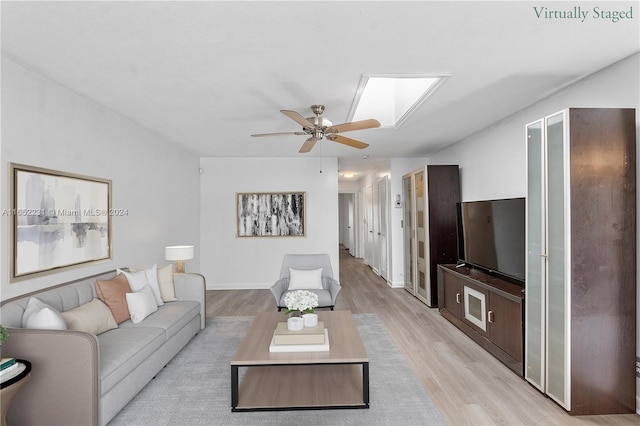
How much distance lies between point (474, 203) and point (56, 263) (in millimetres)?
4353

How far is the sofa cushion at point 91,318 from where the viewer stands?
2.44m

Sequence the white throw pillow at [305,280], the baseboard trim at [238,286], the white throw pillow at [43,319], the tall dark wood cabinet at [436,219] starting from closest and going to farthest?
the white throw pillow at [43,319] → the white throw pillow at [305,280] → the tall dark wood cabinet at [436,219] → the baseboard trim at [238,286]

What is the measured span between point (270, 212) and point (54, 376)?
4470 mm

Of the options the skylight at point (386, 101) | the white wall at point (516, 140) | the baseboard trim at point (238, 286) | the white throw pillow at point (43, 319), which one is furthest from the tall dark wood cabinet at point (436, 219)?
the white throw pillow at point (43, 319)

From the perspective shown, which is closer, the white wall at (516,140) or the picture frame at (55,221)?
the white wall at (516,140)

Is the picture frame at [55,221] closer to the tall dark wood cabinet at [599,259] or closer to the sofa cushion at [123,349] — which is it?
the sofa cushion at [123,349]

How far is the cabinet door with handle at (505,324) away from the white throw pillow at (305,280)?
2.00 metres

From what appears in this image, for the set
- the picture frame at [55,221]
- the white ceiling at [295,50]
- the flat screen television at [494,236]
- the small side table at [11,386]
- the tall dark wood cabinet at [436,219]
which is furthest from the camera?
the tall dark wood cabinet at [436,219]

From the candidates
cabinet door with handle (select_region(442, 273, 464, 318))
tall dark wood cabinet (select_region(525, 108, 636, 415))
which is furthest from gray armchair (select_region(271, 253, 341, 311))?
tall dark wood cabinet (select_region(525, 108, 636, 415))

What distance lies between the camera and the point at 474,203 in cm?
416

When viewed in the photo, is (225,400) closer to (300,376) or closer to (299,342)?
(300,376)

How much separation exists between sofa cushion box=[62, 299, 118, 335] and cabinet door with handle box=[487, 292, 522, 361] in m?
3.40

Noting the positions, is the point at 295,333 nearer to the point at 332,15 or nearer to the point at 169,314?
Answer: the point at 169,314

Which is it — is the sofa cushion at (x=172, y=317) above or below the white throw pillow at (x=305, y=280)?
below
